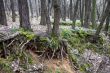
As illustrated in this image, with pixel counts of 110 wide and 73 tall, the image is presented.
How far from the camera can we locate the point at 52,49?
333 inches

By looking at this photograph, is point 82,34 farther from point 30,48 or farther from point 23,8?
point 30,48

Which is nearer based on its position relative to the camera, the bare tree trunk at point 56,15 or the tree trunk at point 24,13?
the bare tree trunk at point 56,15

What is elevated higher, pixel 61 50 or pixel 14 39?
pixel 14 39

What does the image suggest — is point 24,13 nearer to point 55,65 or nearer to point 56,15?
point 56,15

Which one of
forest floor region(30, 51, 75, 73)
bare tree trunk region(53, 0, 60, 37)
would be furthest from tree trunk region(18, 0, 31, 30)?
forest floor region(30, 51, 75, 73)

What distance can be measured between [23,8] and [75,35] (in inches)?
142

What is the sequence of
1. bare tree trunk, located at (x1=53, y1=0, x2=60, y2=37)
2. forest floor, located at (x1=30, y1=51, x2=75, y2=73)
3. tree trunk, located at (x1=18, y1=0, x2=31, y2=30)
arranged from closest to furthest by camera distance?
forest floor, located at (x1=30, y1=51, x2=75, y2=73), bare tree trunk, located at (x1=53, y1=0, x2=60, y2=37), tree trunk, located at (x1=18, y1=0, x2=31, y2=30)

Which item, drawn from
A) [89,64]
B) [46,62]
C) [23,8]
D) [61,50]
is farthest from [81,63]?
[23,8]

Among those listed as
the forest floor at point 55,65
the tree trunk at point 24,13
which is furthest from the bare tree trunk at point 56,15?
the tree trunk at point 24,13

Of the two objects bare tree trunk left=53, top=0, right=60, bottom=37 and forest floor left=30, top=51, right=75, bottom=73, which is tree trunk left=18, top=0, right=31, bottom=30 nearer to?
bare tree trunk left=53, top=0, right=60, bottom=37

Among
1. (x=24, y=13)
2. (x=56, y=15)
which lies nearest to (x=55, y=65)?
(x=56, y=15)

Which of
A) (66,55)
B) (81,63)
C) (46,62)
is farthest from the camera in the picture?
(81,63)

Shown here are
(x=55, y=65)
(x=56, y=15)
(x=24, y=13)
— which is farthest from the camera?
(x=24, y=13)

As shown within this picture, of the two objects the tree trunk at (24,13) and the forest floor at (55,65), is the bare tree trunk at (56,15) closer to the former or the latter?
the forest floor at (55,65)
